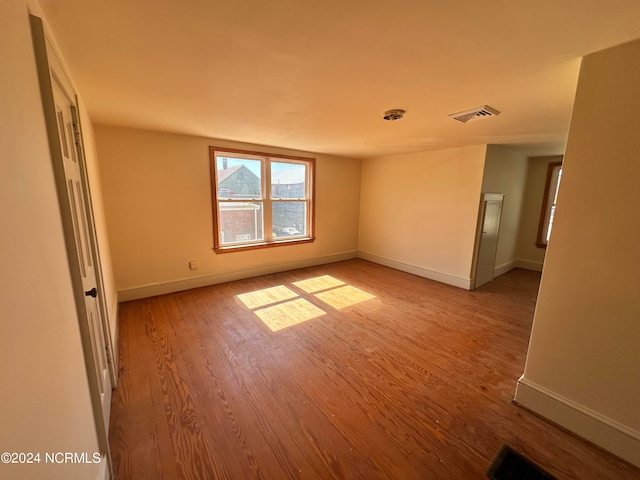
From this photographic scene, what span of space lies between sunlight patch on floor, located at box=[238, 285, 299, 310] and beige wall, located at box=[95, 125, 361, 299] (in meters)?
0.70

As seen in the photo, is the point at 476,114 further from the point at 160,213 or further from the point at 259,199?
the point at 160,213

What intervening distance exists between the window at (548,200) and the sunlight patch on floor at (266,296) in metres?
4.78

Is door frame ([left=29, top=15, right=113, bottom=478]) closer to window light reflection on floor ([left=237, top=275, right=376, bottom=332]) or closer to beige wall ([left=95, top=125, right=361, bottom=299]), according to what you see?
window light reflection on floor ([left=237, top=275, right=376, bottom=332])

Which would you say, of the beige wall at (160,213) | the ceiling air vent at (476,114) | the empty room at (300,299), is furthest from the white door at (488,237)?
the beige wall at (160,213)

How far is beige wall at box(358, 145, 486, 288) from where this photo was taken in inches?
154

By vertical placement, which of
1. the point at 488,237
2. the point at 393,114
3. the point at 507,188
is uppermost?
the point at 393,114

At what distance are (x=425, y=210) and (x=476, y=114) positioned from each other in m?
2.26

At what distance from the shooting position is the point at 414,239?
4.67 meters

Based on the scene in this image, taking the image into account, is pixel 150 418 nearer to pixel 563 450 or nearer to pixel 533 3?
pixel 563 450

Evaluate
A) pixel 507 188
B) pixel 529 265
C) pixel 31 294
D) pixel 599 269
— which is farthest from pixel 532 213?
pixel 31 294

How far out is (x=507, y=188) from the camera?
4.34m

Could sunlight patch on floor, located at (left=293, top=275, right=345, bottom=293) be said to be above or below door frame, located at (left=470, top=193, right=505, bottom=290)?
below

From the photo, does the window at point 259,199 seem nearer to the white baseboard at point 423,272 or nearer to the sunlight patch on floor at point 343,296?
the sunlight patch on floor at point 343,296

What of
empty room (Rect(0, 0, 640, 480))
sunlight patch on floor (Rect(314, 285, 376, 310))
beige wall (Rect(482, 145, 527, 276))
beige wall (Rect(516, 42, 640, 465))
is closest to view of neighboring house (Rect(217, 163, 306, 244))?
empty room (Rect(0, 0, 640, 480))
